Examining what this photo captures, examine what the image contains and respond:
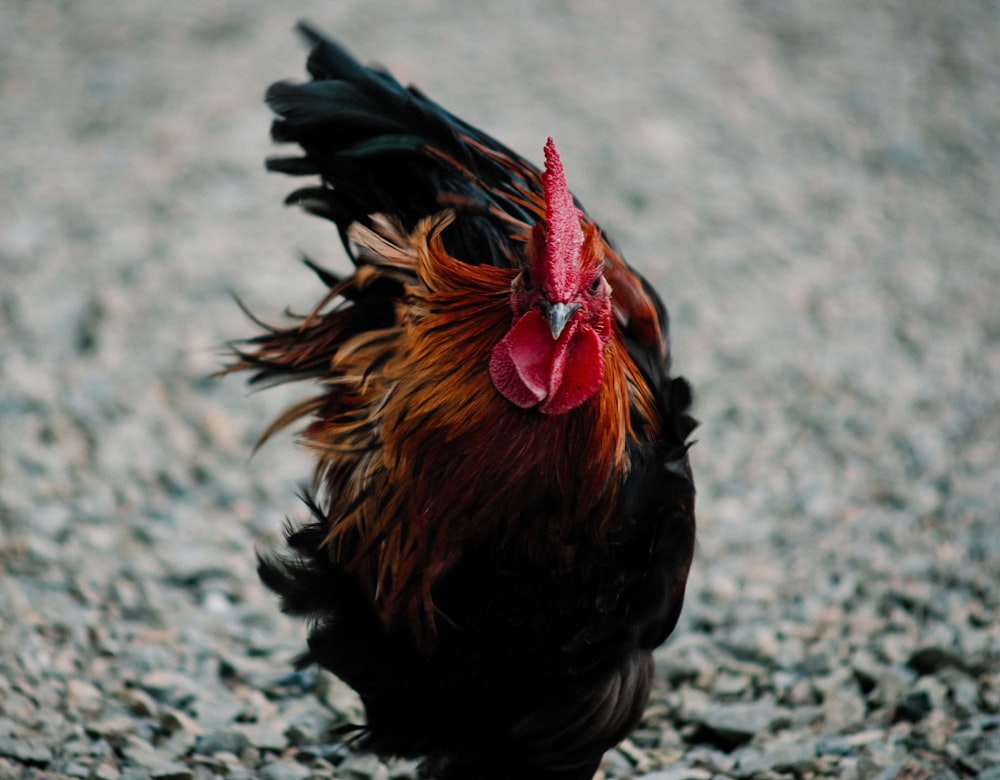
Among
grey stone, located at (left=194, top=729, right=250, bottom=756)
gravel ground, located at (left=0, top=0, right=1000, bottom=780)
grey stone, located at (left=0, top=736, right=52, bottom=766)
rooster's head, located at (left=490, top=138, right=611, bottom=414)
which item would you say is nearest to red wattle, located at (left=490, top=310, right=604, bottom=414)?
rooster's head, located at (left=490, top=138, right=611, bottom=414)

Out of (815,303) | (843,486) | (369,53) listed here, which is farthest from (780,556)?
(369,53)

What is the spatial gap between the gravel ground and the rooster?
0.78 m

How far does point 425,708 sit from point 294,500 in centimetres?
235

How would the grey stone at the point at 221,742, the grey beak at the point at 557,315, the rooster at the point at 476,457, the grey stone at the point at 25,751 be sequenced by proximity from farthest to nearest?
the grey stone at the point at 221,742, the grey stone at the point at 25,751, the rooster at the point at 476,457, the grey beak at the point at 557,315

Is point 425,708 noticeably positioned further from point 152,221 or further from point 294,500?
point 152,221

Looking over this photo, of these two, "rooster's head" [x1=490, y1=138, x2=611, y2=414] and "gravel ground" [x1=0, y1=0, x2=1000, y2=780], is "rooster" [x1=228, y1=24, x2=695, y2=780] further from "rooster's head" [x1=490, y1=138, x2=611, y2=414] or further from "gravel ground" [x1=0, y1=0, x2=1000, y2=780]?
"gravel ground" [x1=0, y1=0, x2=1000, y2=780]

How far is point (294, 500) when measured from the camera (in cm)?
517

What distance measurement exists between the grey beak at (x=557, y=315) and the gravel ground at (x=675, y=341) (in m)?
1.81

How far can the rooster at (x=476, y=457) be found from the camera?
265 cm

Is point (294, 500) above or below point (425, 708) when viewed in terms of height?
above

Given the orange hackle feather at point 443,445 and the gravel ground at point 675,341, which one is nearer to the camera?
the orange hackle feather at point 443,445

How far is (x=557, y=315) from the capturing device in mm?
2477

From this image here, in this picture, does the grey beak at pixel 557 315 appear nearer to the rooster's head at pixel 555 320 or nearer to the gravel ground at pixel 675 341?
the rooster's head at pixel 555 320

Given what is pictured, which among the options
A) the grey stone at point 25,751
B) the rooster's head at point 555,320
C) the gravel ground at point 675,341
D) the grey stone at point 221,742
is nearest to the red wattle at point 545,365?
the rooster's head at point 555,320
